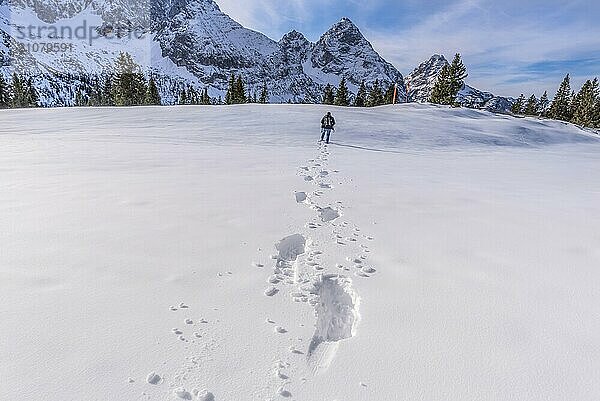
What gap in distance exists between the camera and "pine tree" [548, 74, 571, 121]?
2143 inches

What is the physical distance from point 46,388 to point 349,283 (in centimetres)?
241

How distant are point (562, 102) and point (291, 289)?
7068 cm

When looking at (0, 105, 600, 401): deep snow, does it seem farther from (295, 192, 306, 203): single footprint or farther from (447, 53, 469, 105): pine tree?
(447, 53, 469, 105): pine tree

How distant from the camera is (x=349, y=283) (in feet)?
10.7

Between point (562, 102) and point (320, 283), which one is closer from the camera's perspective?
point (320, 283)

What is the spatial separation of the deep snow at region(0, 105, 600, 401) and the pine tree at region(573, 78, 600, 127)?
52489mm

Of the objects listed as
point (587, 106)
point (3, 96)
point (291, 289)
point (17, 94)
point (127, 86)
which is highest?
point (587, 106)

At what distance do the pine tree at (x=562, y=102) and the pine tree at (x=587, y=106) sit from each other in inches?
183

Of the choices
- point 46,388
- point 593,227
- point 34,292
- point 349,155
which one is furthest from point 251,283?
point 349,155

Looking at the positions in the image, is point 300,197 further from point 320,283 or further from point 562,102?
point 562,102

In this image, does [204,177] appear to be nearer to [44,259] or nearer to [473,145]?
[44,259]

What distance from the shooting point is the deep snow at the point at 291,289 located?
2.14m

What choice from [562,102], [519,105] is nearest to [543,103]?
[519,105]

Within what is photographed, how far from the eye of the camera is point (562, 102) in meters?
55.2
